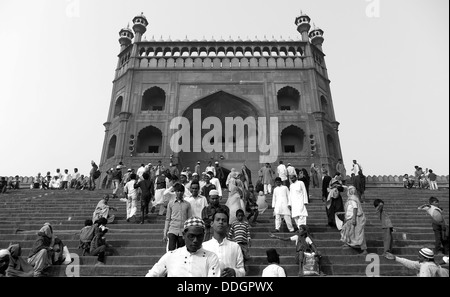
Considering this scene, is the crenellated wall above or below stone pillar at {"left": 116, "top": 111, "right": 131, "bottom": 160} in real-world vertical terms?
below

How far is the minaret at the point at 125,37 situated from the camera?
2342 centimetres

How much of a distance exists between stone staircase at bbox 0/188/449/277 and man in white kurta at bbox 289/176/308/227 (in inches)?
19.7

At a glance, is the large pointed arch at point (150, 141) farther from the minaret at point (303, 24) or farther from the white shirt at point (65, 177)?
the minaret at point (303, 24)

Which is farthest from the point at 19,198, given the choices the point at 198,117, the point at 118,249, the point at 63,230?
the point at 198,117

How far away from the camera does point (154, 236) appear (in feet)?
21.5

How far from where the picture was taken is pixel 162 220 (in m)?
7.59

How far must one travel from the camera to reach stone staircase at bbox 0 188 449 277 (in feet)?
16.2

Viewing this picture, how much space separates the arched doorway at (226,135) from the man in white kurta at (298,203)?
12.8m

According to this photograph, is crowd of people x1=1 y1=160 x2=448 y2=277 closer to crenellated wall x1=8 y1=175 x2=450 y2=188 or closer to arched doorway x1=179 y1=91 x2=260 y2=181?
arched doorway x1=179 y1=91 x2=260 y2=181

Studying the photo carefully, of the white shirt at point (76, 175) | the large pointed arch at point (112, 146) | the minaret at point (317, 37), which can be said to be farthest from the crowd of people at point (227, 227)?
the minaret at point (317, 37)

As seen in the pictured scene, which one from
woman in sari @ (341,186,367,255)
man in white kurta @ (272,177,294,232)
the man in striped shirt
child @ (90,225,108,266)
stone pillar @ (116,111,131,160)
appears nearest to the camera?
the man in striped shirt

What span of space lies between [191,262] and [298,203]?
4.58m

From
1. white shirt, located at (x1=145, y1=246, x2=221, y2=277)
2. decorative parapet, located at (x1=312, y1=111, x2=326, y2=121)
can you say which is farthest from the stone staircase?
decorative parapet, located at (x1=312, y1=111, x2=326, y2=121)
